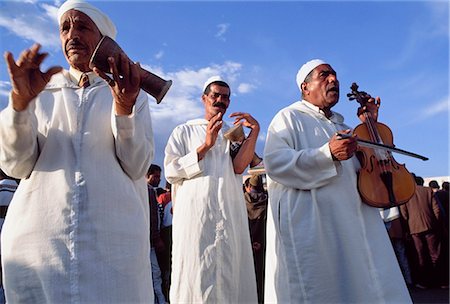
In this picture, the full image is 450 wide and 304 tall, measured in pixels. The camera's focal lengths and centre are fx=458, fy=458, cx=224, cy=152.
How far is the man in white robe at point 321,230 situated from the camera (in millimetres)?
3125

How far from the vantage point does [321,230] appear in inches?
126

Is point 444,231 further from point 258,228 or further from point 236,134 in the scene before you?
point 236,134

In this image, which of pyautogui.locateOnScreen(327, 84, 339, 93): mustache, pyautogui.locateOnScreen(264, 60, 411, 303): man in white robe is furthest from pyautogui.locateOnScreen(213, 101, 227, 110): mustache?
pyautogui.locateOnScreen(327, 84, 339, 93): mustache

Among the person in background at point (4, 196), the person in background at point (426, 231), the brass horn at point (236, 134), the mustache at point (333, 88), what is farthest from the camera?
the person in background at point (426, 231)

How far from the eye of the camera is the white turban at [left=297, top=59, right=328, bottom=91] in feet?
12.9

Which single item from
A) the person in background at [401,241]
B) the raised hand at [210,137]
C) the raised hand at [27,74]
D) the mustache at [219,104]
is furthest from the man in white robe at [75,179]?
the person in background at [401,241]

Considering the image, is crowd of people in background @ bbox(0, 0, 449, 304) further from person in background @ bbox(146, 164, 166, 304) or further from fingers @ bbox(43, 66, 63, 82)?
person in background @ bbox(146, 164, 166, 304)

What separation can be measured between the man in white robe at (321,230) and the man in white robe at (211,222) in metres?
0.35

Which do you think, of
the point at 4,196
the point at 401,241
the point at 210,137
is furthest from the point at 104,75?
the point at 401,241

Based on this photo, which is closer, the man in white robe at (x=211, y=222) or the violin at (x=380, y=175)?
the violin at (x=380, y=175)

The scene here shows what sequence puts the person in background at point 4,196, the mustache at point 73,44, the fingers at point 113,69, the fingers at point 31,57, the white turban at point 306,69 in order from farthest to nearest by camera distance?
1. the person in background at point 4,196
2. the white turban at point 306,69
3. the mustache at point 73,44
4. the fingers at point 113,69
5. the fingers at point 31,57

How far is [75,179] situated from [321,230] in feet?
6.00

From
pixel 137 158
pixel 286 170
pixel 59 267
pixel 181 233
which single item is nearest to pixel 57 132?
pixel 137 158

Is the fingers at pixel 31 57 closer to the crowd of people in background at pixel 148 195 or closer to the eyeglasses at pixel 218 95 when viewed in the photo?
the crowd of people in background at pixel 148 195
